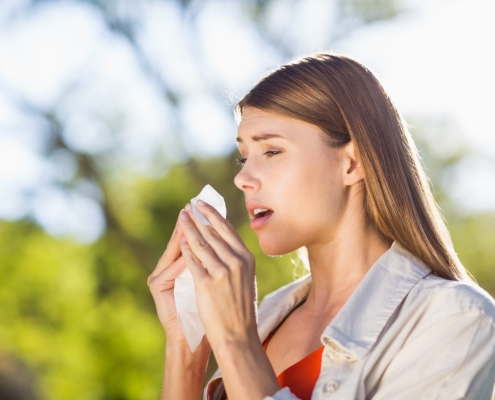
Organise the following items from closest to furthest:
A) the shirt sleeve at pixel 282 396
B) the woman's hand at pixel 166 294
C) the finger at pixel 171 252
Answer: the shirt sleeve at pixel 282 396
the finger at pixel 171 252
the woman's hand at pixel 166 294

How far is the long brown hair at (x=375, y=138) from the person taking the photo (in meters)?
2.16

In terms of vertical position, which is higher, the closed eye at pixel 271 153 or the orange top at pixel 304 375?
the closed eye at pixel 271 153

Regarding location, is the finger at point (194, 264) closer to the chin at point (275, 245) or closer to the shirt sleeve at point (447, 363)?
the chin at point (275, 245)

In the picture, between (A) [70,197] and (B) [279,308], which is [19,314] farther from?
(B) [279,308]

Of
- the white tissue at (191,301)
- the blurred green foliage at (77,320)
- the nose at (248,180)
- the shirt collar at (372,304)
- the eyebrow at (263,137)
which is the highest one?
the eyebrow at (263,137)

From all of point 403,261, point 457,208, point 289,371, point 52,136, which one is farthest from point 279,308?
point 457,208

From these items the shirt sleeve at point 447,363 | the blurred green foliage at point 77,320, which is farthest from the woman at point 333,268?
the blurred green foliage at point 77,320

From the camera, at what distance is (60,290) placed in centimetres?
1380

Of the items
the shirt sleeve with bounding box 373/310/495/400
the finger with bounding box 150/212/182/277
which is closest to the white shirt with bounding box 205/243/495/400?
the shirt sleeve with bounding box 373/310/495/400

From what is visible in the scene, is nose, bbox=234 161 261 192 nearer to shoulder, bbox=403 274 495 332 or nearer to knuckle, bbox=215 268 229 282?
knuckle, bbox=215 268 229 282

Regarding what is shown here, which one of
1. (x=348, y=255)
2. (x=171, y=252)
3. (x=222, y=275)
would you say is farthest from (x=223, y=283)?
(x=348, y=255)

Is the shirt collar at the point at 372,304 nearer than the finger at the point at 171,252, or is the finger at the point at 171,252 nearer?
the shirt collar at the point at 372,304

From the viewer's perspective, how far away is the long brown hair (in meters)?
2.16

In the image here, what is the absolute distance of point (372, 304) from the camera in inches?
78.0
